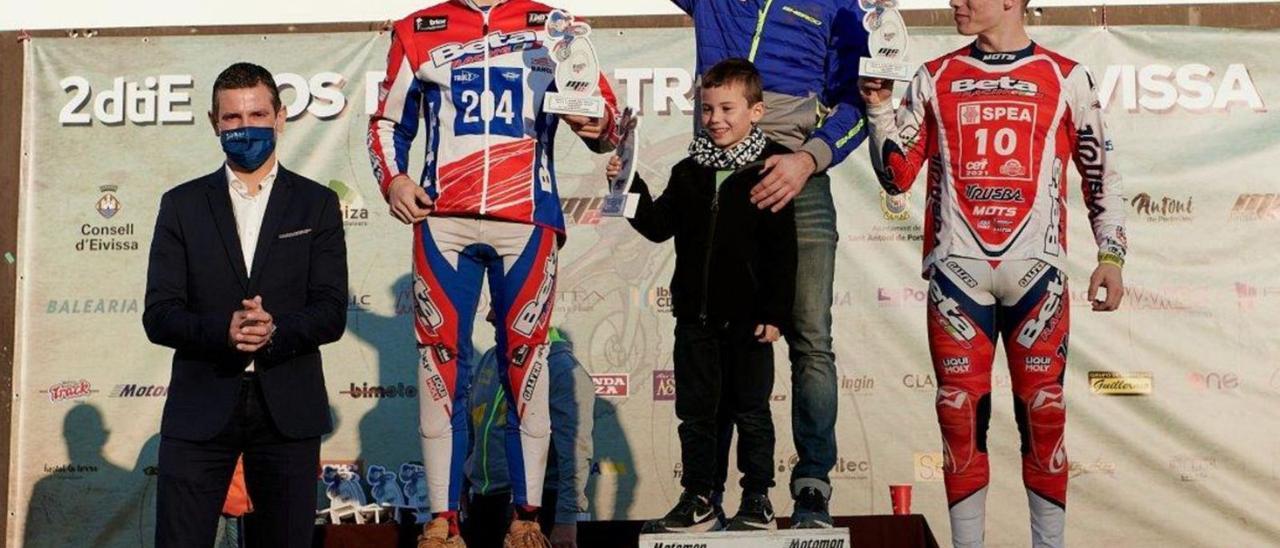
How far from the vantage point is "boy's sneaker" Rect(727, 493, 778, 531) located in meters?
4.25

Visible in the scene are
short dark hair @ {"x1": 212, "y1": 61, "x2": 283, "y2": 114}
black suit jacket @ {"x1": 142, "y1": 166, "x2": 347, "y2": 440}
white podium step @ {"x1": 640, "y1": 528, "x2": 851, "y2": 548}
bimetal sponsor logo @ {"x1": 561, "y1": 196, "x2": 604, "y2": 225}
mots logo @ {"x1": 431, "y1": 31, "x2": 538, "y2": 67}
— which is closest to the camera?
black suit jacket @ {"x1": 142, "y1": 166, "x2": 347, "y2": 440}

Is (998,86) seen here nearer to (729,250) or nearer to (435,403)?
(729,250)

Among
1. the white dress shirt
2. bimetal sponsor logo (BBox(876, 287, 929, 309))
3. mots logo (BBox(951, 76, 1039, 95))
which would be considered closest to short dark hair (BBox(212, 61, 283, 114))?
the white dress shirt

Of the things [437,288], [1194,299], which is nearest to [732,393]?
[437,288]

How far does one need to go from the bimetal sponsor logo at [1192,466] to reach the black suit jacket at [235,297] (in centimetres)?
457

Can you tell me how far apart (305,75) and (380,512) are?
6.93 ft

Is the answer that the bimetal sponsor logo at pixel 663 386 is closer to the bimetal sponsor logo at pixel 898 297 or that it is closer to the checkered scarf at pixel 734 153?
the bimetal sponsor logo at pixel 898 297

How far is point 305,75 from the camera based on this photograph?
24.3ft

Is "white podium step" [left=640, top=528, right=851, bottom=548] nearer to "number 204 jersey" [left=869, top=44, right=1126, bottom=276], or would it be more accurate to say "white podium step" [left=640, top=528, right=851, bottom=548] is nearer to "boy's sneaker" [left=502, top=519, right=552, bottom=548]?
"boy's sneaker" [left=502, top=519, right=552, bottom=548]

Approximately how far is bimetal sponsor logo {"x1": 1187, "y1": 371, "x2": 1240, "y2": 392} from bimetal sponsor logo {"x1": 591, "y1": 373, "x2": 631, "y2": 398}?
2603 mm

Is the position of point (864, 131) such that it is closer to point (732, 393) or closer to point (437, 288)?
point (732, 393)

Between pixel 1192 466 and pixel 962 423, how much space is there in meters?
3.23

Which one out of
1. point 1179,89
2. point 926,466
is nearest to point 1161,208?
point 1179,89

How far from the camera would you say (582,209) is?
7.29 metres
